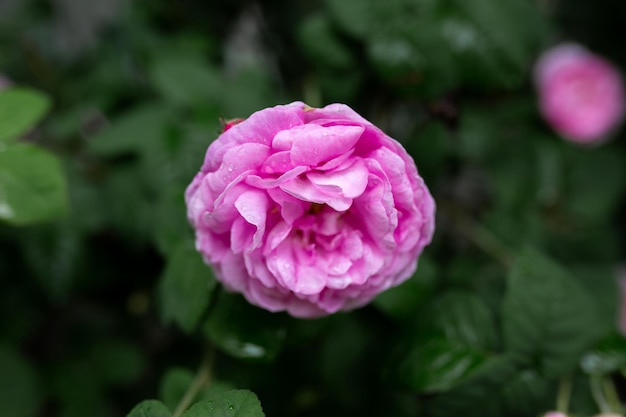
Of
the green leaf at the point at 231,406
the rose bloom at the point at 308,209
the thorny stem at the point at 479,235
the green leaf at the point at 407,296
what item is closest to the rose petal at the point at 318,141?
the rose bloom at the point at 308,209

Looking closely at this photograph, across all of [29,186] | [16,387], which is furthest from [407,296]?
[16,387]

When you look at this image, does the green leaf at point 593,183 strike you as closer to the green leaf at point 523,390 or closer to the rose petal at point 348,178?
the green leaf at point 523,390

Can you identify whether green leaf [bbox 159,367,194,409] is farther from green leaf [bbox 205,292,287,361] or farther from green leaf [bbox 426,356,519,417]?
green leaf [bbox 426,356,519,417]

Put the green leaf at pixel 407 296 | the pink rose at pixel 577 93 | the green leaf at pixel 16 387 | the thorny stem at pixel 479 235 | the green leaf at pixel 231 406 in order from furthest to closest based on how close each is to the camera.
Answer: the pink rose at pixel 577 93
the thorny stem at pixel 479 235
the green leaf at pixel 16 387
the green leaf at pixel 407 296
the green leaf at pixel 231 406

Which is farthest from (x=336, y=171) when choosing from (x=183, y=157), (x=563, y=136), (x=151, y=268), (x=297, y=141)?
(x=563, y=136)

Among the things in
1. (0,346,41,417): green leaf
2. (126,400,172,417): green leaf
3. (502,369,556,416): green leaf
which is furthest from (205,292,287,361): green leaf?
(0,346,41,417): green leaf

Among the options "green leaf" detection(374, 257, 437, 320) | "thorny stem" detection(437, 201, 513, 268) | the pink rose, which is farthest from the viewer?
the pink rose
